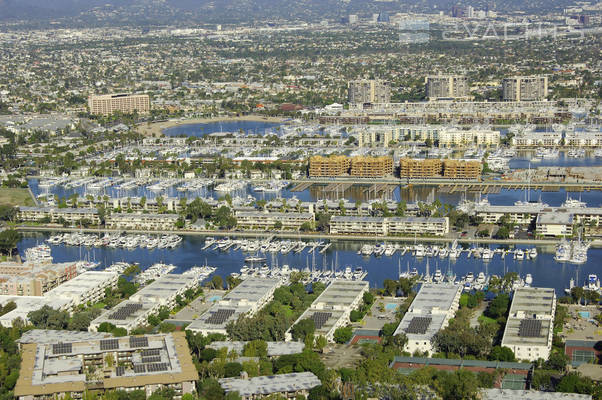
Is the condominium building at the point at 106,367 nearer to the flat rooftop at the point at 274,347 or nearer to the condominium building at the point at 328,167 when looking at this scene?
the flat rooftop at the point at 274,347

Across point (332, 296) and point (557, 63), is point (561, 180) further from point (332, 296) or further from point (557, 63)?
point (557, 63)

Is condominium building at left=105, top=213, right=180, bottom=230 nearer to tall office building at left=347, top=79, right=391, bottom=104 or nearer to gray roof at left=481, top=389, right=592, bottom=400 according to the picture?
gray roof at left=481, top=389, right=592, bottom=400

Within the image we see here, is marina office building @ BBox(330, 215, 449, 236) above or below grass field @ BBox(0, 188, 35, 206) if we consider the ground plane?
above

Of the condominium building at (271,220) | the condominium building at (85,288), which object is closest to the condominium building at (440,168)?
the condominium building at (271,220)

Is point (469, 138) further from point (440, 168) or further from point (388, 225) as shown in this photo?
point (388, 225)

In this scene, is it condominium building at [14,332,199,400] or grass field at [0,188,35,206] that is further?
grass field at [0,188,35,206]

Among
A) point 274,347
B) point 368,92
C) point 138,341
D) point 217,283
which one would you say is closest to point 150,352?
point 138,341

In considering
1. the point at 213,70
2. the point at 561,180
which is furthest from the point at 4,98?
the point at 561,180

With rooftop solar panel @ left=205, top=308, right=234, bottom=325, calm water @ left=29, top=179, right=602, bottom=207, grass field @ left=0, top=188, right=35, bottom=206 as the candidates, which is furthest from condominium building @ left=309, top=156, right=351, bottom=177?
rooftop solar panel @ left=205, top=308, right=234, bottom=325

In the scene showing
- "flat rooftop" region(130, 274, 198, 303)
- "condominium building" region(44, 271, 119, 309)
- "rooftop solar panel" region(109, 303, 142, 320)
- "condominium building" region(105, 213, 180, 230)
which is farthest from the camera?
"condominium building" region(105, 213, 180, 230)
